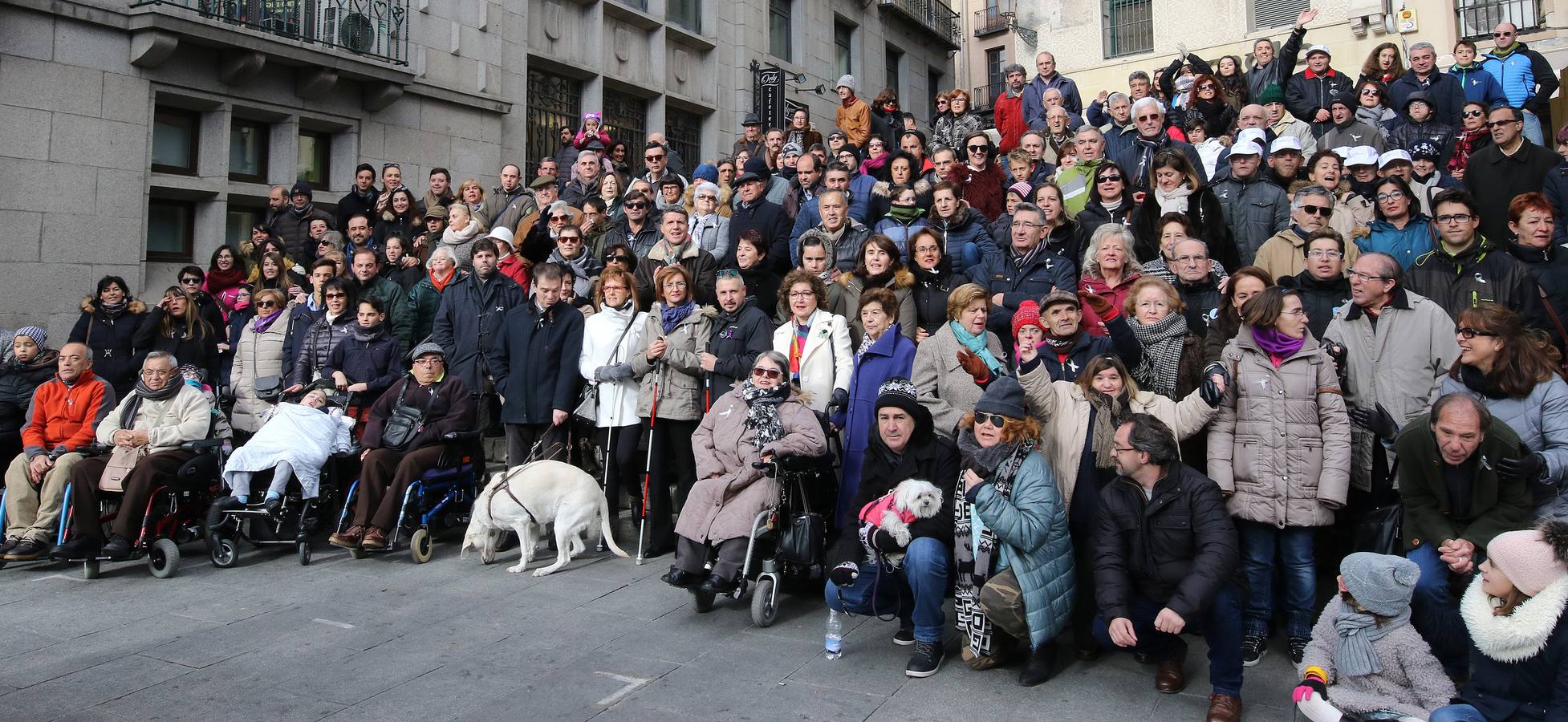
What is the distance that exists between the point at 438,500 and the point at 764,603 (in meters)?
3.33

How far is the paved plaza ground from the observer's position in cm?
474

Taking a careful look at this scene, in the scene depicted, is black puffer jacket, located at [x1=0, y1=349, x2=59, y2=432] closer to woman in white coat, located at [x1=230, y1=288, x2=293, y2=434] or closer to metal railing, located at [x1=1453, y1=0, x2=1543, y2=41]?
woman in white coat, located at [x1=230, y1=288, x2=293, y2=434]

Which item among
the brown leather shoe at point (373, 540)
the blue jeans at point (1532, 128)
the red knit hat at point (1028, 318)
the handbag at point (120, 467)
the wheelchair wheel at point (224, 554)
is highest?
the blue jeans at point (1532, 128)

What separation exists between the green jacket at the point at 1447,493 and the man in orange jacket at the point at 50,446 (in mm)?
8619

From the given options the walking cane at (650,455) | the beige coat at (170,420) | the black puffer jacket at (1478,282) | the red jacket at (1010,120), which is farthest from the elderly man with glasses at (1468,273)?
the red jacket at (1010,120)

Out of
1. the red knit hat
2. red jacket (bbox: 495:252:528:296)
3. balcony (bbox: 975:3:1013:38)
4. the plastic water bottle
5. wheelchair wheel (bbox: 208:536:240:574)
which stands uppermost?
balcony (bbox: 975:3:1013:38)

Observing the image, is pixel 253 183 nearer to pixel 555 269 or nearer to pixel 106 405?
pixel 106 405

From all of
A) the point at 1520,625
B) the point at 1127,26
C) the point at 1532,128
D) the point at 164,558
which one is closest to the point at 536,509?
the point at 164,558

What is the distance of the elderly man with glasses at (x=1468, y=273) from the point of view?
6129 mm

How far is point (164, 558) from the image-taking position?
24.1 ft

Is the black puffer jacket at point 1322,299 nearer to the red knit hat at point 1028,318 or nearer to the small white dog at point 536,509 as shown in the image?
the red knit hat at point 1028,318

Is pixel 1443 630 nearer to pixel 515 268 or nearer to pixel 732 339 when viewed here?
pixel 732 339

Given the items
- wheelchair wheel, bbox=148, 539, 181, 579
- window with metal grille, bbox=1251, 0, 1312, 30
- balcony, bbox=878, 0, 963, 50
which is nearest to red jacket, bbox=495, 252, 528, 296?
wheelchair wheel, bbox=148, 539, 181, 579

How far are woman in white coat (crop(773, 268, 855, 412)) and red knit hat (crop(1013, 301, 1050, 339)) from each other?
140 centimetres
